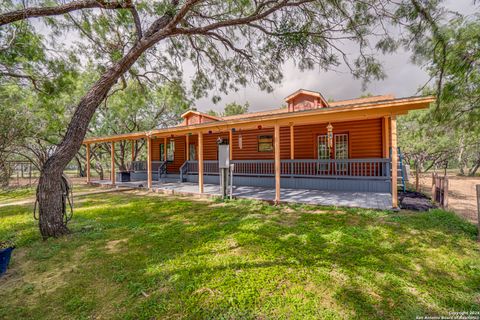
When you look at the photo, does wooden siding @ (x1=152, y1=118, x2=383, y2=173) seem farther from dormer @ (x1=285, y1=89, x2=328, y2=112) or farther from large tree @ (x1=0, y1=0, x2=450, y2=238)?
large tree @ (x1=0, y1=0, x2=450, y2=238)

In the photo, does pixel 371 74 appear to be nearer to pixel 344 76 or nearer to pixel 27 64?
pixel 344 76

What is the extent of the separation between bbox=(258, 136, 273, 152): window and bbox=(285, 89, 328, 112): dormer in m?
2.11

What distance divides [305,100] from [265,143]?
3.03 m

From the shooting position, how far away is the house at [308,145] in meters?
5.80

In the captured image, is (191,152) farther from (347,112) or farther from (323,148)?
(347,112)

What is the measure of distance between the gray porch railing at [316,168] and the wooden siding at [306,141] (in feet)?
2.16

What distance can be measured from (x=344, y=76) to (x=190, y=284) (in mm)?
6249

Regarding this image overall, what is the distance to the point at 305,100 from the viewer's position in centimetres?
1102

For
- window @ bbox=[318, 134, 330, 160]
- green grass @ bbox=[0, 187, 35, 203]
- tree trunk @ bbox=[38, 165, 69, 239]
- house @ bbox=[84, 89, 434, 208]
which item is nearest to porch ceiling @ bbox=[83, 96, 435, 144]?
house @ bbox=[84, 89, 434, 208]

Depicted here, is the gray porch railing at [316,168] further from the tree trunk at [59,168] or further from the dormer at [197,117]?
the tree trunk at [59,168]

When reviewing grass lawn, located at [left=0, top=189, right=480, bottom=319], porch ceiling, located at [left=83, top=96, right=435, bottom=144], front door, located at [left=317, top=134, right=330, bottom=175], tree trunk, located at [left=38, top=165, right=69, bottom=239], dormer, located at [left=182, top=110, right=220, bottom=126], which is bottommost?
grass lawn, located at [left=0, top=189, right=480, bottom=319]

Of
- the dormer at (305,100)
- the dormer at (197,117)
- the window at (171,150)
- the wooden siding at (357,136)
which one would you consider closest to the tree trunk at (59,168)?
the wooden siding at (357,136)

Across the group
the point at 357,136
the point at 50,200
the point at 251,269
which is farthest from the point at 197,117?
the point at 251,269

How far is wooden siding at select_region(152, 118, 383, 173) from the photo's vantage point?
8.89 m
